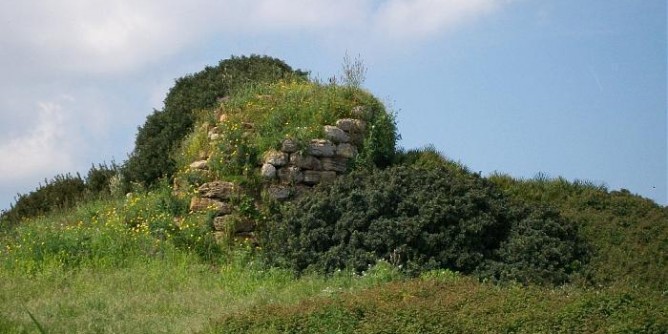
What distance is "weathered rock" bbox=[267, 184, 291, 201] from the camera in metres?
14.5

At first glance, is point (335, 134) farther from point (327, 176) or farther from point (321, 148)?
point (327, 176)

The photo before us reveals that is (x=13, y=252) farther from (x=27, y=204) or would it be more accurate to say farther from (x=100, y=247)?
(x=27, y=204)

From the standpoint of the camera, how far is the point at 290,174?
48.2 ft

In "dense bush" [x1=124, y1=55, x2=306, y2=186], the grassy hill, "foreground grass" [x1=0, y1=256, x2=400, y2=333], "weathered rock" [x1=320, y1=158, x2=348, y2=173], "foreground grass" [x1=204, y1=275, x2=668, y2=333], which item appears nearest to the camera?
"foreground grass" [x1=204, y1=275, x2=668, y2=333]

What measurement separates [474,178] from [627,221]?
8.40ft

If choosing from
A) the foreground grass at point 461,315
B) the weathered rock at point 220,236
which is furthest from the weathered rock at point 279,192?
the foreground grass at point 461,315

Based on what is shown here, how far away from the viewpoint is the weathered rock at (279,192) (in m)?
14.5

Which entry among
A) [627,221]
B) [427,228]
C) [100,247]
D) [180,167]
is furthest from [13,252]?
[627,221]

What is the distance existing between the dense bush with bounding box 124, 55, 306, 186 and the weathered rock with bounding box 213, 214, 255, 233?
4.92 meters

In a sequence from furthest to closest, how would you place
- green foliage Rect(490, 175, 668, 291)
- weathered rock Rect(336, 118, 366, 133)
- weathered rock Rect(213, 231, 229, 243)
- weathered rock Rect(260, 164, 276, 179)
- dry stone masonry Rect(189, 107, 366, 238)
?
weathered rock Rect(336, 118, 366, 133) < weathered rock Rect(260, 164, 276, 179) < dry stone masonry Rect(189, 107, 366, 238) < weathered rock Rect(213, 231, 229, 243) < green foliage Rect(490, 175, 668, 291)

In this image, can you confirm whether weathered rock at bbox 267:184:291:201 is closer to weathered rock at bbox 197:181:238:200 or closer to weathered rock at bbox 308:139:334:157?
weathered rock at bbox 197:181:238:200

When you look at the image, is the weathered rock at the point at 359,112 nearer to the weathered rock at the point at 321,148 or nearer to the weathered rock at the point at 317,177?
the weathered rock at the point at 321,148

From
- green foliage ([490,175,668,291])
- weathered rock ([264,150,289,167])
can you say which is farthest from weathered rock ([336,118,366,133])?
green foliage ([490,175,668,291])

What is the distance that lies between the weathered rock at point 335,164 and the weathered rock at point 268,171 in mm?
793
